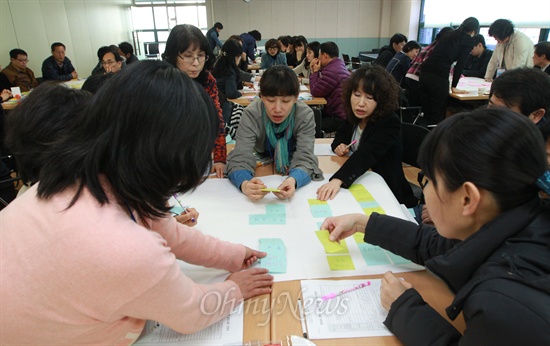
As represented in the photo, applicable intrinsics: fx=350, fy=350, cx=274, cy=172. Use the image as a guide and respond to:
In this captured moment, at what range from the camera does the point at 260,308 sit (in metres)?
0.88

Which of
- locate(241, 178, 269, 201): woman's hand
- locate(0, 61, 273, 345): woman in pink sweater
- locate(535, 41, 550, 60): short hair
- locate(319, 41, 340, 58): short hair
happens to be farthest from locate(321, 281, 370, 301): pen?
locate(535, 41, 550, 60): short hair

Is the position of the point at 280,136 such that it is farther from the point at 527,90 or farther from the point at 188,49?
the point at 527,90

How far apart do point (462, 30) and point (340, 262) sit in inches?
161

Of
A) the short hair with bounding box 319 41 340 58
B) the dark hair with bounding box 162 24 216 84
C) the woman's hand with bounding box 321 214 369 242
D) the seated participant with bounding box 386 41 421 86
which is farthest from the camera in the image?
the seated participant with bounding box 386 41 421 86

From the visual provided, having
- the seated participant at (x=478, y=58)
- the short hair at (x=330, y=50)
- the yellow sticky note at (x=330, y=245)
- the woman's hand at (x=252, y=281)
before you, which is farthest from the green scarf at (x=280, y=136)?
the seated participant at (x=478, y=58)

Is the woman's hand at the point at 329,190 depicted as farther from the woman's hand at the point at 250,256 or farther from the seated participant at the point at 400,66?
the seated participant at the point at 400,66

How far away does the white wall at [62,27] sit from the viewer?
5.53 metres

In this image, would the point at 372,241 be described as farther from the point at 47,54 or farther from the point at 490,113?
the point at 47,54

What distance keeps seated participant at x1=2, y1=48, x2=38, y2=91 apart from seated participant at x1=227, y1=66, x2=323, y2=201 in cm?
464

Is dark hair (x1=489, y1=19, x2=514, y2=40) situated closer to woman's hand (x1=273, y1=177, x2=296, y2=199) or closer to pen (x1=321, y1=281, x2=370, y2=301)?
woman's hand (x1=273, y1=177, x2=296, y2=199)

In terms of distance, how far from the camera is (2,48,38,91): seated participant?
491 centimetres

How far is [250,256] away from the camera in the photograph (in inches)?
41.1

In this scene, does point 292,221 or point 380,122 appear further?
point 380,122

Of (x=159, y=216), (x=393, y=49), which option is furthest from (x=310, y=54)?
(x=159, y=216)
